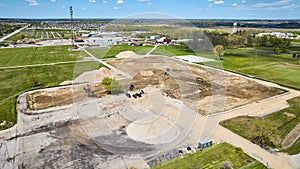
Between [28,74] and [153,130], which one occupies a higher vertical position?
[28,74]

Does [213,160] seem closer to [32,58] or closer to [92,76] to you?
[92,76]

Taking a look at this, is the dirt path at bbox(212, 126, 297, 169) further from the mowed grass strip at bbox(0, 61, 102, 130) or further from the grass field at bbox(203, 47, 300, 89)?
the mowed grass strip at bbox(0, 61, 102, 130)

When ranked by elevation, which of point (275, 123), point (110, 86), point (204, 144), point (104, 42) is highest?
point (104, 42)

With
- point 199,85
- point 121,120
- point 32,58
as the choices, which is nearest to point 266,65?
point 199,85

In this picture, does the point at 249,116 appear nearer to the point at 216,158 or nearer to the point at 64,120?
the point at 216,158

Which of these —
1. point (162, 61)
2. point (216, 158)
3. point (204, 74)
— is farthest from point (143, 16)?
point (162, 61)

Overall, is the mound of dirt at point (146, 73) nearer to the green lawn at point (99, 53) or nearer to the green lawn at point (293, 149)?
the green lawn at point (99, 53)
